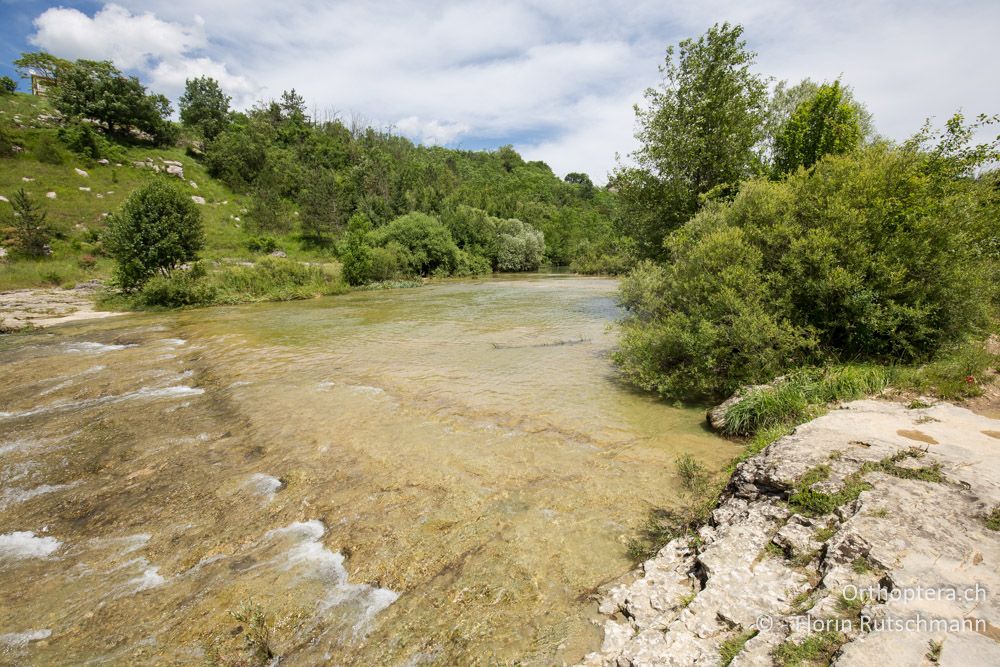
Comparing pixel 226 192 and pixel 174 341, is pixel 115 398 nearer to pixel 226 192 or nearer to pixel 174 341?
pixel 174 341

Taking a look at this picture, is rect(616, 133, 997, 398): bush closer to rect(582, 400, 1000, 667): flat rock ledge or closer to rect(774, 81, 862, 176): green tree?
rect(582, 400, 1000, 667): flat rock ledge

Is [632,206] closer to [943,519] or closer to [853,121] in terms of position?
[853,121]

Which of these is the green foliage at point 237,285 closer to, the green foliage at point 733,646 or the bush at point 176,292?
the bush at point 176,292

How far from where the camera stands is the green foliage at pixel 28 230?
103 feet

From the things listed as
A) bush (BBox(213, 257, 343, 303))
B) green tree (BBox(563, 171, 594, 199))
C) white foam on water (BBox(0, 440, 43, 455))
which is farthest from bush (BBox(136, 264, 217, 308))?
green tree (BBox(563, 171, 594, 199))

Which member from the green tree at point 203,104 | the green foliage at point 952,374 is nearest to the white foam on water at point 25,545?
the green foliage at point 952,374

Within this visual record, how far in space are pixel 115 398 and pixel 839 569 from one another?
1312 cm

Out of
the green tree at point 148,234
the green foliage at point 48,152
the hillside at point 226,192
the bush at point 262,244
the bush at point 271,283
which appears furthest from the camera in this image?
the bush at point 262,244

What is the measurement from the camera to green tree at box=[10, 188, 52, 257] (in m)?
31.2

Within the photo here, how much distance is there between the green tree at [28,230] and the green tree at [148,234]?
11.2 metres

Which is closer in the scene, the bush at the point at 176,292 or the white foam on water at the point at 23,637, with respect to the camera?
the white foam on water at the point at 23,637

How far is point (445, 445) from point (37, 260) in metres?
42.2

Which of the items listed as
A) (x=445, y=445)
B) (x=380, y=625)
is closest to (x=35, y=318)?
(x=445, y=445)

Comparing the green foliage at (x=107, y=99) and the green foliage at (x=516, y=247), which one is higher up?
the green foliage at (x=107, y=99)
